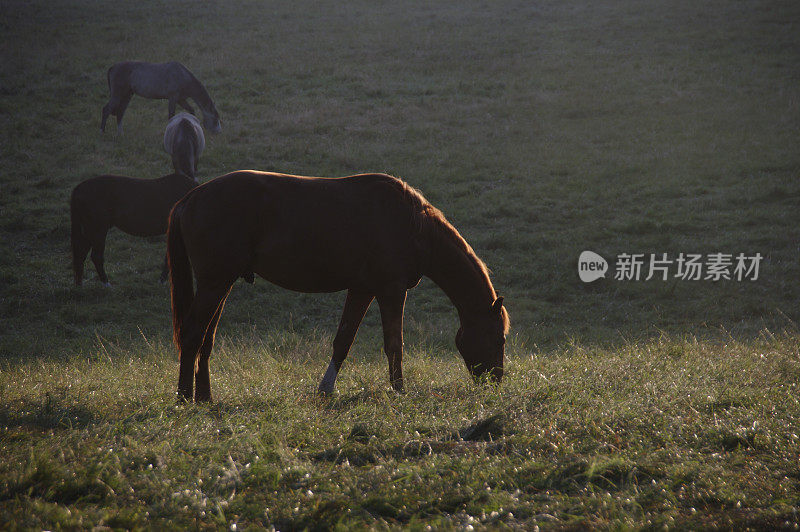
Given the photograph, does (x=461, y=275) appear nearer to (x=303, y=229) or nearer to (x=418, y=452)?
(x=303, y=229)

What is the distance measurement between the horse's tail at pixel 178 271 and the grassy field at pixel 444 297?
26.8 inches

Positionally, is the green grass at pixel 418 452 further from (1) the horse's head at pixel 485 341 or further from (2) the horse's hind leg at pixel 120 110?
(2) the horse's hind leg at pixel 120 110

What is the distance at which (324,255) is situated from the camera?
5523 millimetres

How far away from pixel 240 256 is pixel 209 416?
1336 millimetres

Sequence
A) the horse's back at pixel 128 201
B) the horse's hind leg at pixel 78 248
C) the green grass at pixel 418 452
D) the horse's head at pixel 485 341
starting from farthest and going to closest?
the horse's back at pixel 128 201, the horse's hind leg at pixel 78 248, the horse's head at pixel 485 341, the green grass at pixel 418 452

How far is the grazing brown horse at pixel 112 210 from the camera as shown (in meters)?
11.2

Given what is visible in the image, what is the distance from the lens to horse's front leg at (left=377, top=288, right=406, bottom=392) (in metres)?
5.75

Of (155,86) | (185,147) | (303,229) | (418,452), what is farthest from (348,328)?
(155,86)

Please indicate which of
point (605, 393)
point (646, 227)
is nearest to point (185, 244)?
point (605, 393)

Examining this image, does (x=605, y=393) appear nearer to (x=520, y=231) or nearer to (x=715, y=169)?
(x=520, y=231)

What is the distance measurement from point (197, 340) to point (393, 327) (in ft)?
5.33

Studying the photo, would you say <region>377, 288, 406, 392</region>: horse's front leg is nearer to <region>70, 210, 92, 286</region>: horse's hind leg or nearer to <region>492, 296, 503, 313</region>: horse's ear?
<region>492, 296, 503, 313</region>: horse's ear

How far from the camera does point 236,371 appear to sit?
655 cm

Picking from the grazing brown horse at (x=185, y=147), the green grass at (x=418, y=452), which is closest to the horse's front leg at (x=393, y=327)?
the green grass at (x=418, y=452)
